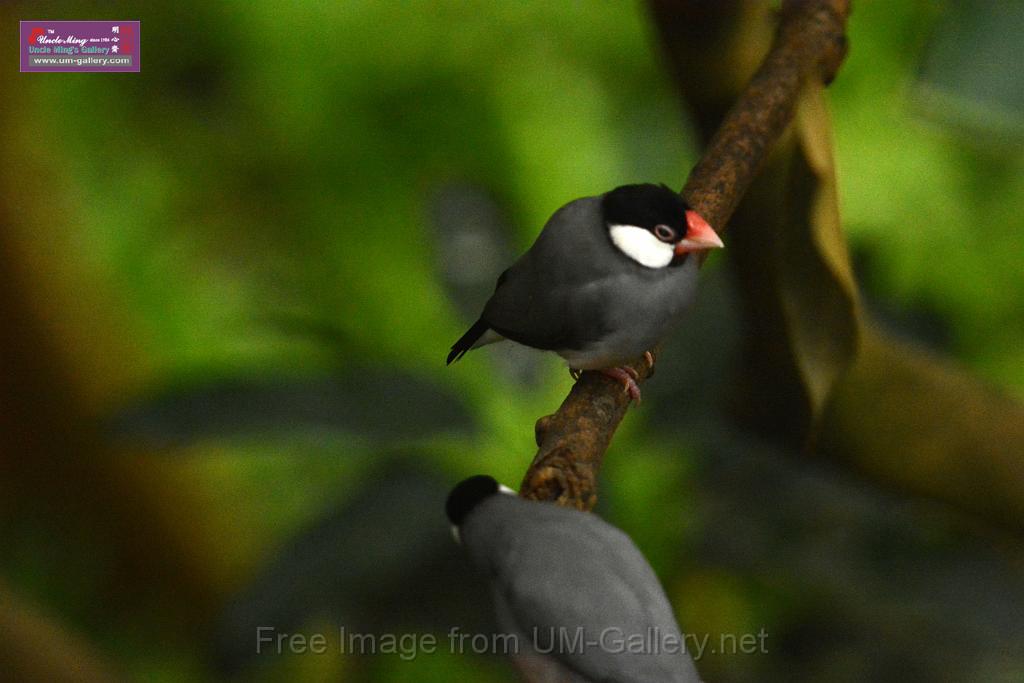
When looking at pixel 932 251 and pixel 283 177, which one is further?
pixel 283 177

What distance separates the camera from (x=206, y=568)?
1.58m

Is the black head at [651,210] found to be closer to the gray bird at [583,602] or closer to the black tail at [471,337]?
the black tail at [471,337]

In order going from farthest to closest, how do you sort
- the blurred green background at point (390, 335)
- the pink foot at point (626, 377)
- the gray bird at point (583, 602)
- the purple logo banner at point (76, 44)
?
the purple logo banner at point (76, 44) → the blurred green background at point (390, 335) → the pink foot at point (626, 377) → the gray bird at point (583, 602)

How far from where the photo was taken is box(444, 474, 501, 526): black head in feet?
2.06

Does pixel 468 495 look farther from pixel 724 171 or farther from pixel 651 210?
pixel 724 171

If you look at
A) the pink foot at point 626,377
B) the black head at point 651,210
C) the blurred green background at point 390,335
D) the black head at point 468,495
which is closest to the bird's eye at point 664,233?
the black head at point 651,210

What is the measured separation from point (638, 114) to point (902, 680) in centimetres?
95

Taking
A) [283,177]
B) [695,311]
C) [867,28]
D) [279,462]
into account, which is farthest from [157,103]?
[867,28]

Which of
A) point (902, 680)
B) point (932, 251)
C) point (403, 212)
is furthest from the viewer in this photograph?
point (403, 212)

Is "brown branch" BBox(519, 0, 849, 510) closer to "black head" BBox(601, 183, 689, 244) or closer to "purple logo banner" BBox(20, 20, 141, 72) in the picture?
"black head" BBox(601, 183, 689, 244)

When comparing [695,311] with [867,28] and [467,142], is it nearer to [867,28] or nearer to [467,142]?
[467,142]

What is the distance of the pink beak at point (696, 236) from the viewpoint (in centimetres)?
77

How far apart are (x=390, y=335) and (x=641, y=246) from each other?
72 cm

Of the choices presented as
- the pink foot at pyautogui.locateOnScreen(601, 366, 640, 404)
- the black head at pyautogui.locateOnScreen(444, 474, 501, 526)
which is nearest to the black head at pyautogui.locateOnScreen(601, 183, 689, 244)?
the pink foot at pyautogui.locateOnScreen(601, 366, 640, 404)
